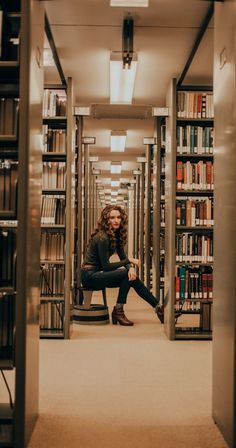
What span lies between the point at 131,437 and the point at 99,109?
4.07 meters

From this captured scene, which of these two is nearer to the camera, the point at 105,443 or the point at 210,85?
the point at 105,443

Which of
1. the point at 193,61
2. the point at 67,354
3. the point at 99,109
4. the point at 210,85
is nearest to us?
the point at 67,354

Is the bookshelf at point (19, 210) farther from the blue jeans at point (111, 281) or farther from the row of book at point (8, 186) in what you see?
the blue jeans at point (111, 281)

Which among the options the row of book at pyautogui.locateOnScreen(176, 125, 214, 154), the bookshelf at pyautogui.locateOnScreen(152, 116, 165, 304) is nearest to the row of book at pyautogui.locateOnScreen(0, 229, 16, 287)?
the row of book at pyautogui.locateOnScreen(176, 125, 214, 154)

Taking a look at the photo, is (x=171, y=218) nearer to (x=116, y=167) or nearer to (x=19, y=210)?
(x=19, y=210)

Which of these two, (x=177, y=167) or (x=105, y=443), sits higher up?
(x=177, y=167)

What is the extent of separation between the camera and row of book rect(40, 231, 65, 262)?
513 centimetres

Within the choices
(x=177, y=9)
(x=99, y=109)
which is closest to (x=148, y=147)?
(x=99, y=109)

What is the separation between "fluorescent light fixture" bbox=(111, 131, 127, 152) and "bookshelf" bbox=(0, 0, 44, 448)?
526 cm

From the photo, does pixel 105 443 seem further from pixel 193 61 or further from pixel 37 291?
pixel 193 61

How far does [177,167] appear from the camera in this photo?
5168 mm

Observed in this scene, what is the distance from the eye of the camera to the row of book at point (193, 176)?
17.0 ft

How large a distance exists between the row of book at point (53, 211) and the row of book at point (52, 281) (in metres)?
0.44

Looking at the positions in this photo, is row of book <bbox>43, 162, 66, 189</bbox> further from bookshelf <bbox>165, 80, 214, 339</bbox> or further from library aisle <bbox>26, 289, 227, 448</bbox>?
library aisle <bbox>26, 289, 227, 448</bbox>
